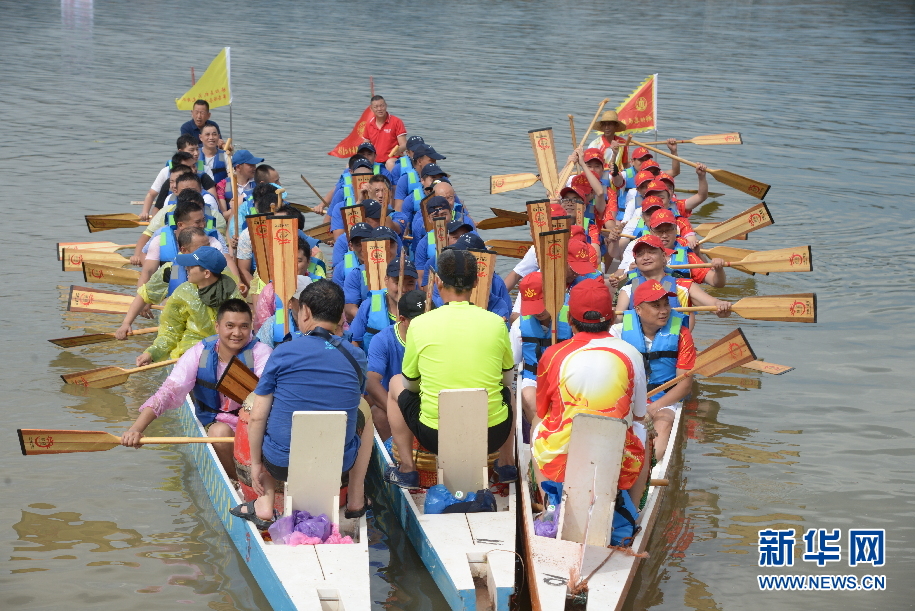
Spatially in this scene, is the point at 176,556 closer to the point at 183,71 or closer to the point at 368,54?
the point at 183,71

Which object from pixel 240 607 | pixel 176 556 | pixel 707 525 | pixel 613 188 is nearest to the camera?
pixel 240 607

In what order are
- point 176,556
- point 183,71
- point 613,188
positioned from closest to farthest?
point 176,556, point 613,188, point 183,71

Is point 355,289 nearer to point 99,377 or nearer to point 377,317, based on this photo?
point 377,317

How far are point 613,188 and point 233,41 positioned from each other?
2124 centimetres

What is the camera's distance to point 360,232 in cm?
A: 855

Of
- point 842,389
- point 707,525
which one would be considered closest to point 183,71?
point 842,389

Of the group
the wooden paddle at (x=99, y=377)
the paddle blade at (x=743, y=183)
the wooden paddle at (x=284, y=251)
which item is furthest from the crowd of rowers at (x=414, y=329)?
the paddle blade at (x=743, y=183)

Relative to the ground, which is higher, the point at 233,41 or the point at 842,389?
the point at 233,41

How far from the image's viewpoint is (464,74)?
87.2 feet

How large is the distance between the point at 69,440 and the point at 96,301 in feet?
11.0

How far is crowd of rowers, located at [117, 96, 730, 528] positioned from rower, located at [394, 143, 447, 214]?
0.16 ft

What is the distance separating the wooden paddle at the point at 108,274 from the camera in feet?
31.8

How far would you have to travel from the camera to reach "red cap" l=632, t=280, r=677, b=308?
689 centimetres

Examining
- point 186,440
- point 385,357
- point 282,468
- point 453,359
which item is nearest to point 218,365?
point 186,440
